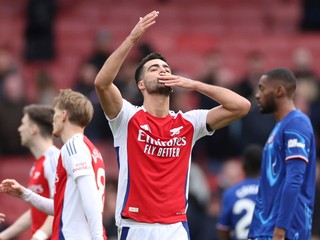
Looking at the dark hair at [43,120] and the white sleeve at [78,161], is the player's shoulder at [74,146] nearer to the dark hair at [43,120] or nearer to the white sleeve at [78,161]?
the white sleeve at [78,161]

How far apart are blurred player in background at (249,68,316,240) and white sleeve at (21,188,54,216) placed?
1.80 meters

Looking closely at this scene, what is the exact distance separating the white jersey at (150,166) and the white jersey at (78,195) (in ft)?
0.78

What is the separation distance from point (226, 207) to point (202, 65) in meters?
7.80

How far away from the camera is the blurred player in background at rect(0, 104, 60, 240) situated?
405 inches

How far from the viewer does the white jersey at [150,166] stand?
891 centimetres

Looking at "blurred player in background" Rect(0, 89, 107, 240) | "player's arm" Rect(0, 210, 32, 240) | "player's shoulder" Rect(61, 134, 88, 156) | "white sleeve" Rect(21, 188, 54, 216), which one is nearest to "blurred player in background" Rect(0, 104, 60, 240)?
"player's arm" Rect(0, 210, 32, 240)

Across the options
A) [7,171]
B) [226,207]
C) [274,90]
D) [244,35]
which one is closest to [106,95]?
[274,90]

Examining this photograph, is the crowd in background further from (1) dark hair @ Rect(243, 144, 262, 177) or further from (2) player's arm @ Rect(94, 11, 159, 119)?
(2) player's arm @ Rect(94, 11, 159, 119)

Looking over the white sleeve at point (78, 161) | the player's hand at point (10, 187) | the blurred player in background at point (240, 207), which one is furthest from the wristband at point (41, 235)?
the blurred player in background at point (240, 207)

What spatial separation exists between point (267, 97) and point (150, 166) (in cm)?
153

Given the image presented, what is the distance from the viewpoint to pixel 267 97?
9.95m

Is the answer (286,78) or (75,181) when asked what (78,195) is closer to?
(75,181)

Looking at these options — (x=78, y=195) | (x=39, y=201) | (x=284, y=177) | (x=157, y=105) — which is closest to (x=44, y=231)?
(x=39, y=201)

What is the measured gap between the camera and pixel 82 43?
20.1m
